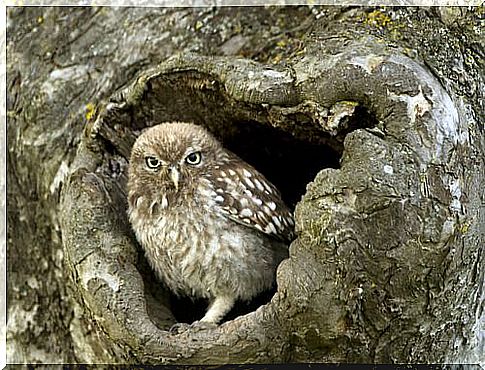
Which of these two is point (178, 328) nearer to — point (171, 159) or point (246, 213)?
point (246, 213)

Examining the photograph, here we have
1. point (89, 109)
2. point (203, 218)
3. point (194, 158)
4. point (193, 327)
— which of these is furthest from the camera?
point (89, 109)

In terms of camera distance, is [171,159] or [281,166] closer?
[171,159]

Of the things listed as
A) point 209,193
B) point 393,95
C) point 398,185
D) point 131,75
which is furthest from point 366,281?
point 131,75

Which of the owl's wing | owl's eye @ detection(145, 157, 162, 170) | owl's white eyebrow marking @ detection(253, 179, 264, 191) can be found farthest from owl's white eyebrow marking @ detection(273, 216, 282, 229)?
owl's eye @ detection(145, 157, 162, 170)

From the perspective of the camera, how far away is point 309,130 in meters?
2.57

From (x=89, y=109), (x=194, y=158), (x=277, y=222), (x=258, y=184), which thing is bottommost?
(x=277, y=222)

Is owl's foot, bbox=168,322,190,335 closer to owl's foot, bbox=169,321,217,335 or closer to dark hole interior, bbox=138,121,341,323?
owl's foot, bbox=169,321,217,335

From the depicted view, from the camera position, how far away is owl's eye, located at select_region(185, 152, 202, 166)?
279 cm

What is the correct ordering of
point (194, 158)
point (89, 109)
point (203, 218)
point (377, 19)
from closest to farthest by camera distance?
point (377, 19) → point (203, 218) → point (194, 158) → point (89, 109)

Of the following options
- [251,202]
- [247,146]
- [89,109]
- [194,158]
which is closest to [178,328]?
[251,202]

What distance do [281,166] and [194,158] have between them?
1.38 feet

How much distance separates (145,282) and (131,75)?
761 millimetres

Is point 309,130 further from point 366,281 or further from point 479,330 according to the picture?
point 479,330

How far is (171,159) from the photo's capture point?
2.75 metres
